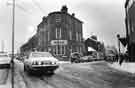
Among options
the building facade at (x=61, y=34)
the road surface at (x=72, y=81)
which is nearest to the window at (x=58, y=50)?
the building facade at (x=61, y=34)

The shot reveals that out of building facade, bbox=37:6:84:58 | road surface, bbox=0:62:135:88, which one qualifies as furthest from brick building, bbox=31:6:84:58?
road surface, bbox=0:62:135:88

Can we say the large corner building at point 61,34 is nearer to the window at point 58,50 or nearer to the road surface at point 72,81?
the window at point 58,50

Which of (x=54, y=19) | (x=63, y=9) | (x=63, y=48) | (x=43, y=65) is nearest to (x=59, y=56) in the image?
(x=63, y=48)

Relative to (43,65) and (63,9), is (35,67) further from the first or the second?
(63,9)

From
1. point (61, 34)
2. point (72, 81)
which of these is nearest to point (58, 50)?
point (61, 34)

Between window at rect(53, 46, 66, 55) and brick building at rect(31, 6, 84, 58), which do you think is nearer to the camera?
window at rect(53, 46, 66, 55)

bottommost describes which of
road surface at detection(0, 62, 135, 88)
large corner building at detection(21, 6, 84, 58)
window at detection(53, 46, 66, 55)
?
road surface at detection(0, 62, 135, 88)

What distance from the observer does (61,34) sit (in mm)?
40812

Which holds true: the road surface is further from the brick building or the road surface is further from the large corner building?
the brick building

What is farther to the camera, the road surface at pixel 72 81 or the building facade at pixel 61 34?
the building facade at pixel 61 34

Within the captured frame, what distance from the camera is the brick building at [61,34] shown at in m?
40.0

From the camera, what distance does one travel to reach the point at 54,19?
1618 inches

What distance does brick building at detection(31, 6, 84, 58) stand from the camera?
40.0 metres

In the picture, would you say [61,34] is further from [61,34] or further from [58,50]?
[58,50]
